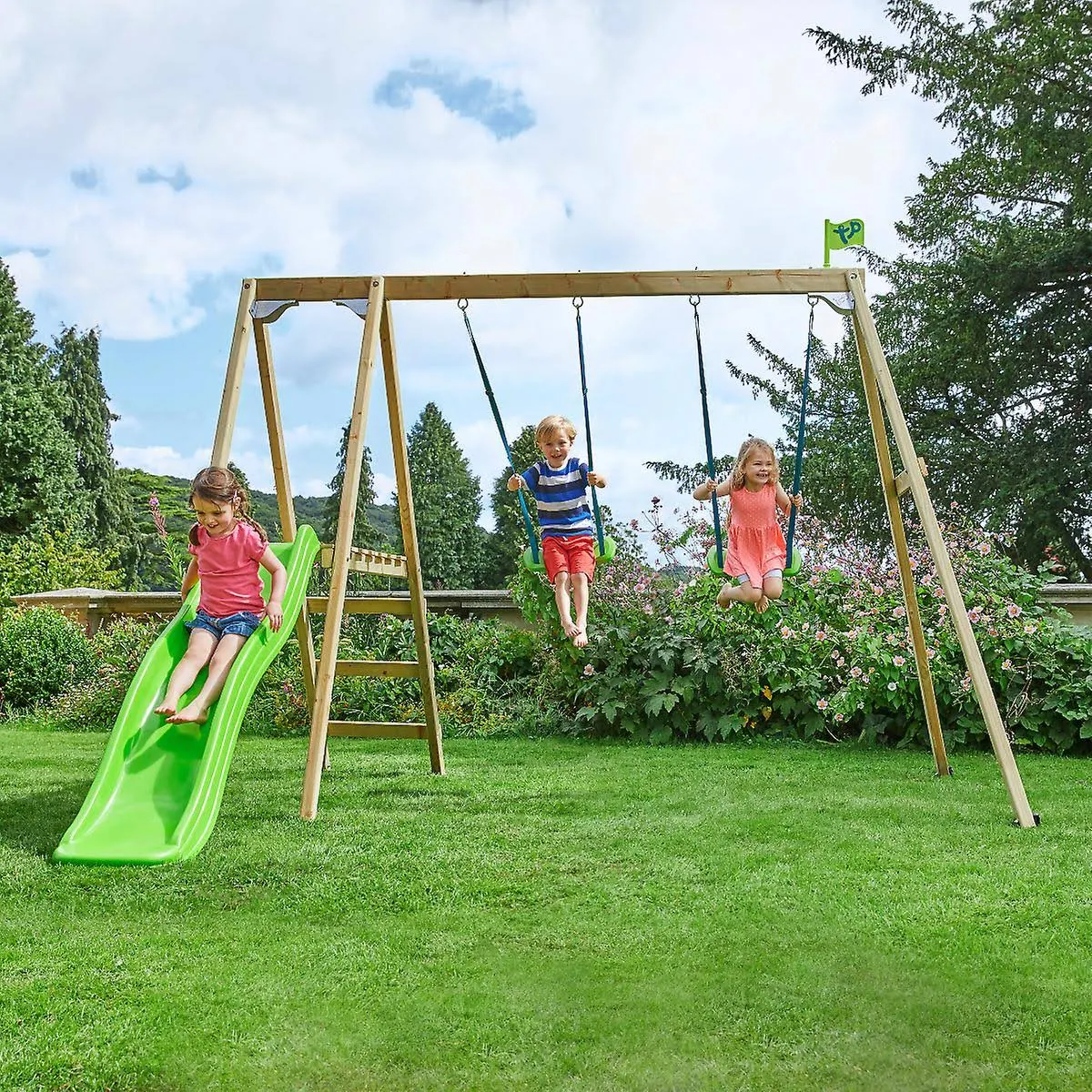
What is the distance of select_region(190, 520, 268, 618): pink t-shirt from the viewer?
5.04 meters

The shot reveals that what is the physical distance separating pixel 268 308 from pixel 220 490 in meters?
1.15

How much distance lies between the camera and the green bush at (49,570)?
13.9 m

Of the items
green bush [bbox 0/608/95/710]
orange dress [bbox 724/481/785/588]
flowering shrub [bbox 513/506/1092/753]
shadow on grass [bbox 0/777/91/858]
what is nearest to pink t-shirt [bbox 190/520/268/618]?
shadow on grass [bbox 0/777/91/858]

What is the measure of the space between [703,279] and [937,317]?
10.1 m

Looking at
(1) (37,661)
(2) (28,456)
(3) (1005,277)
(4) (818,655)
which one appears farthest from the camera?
(2) (28,456)

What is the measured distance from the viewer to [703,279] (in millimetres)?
5336

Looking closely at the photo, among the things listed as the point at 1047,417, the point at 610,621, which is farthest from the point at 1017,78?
the point at 610,621

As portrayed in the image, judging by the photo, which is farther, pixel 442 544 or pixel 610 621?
pixel 442 544

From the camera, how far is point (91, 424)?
25.7 meters

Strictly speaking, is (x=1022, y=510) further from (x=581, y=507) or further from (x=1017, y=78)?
(x=581, y=507)

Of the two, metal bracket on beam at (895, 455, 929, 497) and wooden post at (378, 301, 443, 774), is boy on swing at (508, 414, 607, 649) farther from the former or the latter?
metal bracket on beam at (895, 455, 929, 497)

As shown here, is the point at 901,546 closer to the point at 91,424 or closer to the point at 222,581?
the point at 222,581

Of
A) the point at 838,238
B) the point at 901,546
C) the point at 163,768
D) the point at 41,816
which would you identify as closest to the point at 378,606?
the point at 163,768

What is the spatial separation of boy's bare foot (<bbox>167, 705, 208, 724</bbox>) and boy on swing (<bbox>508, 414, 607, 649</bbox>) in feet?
6.22
